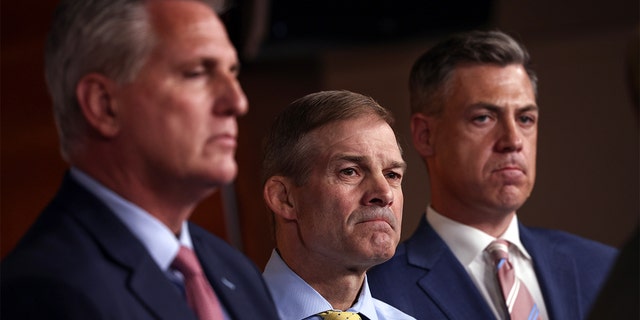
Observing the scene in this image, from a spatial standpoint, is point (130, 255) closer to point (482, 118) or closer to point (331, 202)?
point (331, 202)

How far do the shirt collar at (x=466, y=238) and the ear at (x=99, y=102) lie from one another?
1239 millimetres

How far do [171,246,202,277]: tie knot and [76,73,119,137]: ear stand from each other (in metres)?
0.17

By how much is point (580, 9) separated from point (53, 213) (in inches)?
180

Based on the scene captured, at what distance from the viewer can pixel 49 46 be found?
136cm

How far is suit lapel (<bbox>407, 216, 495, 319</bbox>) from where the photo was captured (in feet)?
7.48

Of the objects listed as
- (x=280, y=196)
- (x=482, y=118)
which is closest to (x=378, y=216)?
(x=280, y=196)

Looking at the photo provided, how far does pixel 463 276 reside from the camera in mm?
2340

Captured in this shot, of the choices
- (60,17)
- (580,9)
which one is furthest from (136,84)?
(580,9)

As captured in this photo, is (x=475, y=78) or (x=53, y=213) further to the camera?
(x=475, y=78)

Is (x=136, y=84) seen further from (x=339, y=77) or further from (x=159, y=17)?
(x=339, y=77)

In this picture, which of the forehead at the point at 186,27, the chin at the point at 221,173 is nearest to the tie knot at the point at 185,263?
the chin at the point at 221,173

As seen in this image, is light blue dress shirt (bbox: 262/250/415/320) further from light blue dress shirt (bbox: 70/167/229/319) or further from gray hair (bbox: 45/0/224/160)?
gray hair (bbox: 45/0/224/160)

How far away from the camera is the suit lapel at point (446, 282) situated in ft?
7.48

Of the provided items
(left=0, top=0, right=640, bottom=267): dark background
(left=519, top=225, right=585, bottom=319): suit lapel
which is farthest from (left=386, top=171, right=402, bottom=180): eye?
(left=0, top=0, right=640, bottom=267): dark background
